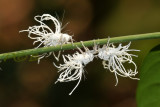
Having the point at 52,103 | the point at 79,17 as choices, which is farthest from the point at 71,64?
the point at 79,17

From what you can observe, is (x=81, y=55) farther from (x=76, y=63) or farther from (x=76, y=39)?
(x=76, y=39)

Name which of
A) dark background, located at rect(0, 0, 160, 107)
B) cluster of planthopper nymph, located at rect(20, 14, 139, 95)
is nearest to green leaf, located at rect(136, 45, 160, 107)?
cluster of planthopper nymph, located at rect(20, 14, 139, 95)

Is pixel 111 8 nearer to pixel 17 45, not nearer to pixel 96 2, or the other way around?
pixel 96 2

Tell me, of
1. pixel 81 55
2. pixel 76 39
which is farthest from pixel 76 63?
pixel 76 39

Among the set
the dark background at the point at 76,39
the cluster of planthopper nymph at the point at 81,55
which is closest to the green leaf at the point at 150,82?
the cluster of planthopper nymph at the point at 81,55

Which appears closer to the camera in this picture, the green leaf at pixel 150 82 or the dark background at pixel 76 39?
the green leaf at pixel 150 82

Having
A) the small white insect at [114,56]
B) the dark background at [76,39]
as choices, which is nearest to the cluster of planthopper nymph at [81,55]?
the small white insect at [114,56]

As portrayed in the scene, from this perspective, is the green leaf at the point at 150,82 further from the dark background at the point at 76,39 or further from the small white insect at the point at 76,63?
the dark background at the point at 76,39
